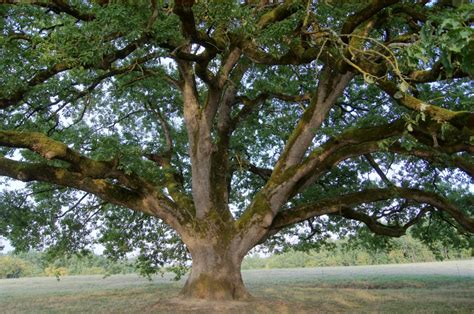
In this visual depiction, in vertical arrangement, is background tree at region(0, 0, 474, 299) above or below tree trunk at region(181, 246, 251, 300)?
above

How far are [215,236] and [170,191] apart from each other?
1.97 m

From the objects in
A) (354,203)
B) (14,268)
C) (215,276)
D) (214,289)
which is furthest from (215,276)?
(14,268)

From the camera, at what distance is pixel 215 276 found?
31.0 feet

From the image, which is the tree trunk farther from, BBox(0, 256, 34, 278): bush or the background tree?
BBox(0, 256, 34, 278): bush

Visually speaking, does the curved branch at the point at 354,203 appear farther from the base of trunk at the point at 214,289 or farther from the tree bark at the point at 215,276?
the base of trunk at the point at 214,289

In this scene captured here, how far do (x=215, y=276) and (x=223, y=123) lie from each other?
423 centimetres

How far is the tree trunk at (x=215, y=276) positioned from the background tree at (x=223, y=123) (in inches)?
1.3

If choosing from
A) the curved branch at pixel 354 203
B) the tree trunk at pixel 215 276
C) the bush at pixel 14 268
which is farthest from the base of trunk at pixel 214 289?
the bush at pixel 14 268

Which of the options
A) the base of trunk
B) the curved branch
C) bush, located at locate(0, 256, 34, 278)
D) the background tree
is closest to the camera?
the background tree

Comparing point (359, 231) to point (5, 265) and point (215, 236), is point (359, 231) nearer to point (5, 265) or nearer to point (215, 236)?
point (215, 236)

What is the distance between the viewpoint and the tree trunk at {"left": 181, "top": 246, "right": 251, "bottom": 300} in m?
9.31

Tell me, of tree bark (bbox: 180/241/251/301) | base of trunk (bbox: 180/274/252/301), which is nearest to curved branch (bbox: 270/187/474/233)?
tree bark (bbox: 180/241/251/301)

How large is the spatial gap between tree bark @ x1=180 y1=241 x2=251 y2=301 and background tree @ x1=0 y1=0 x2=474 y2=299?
0.03 meters

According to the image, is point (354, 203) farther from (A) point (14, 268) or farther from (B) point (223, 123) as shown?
(A) point (14, 268)
